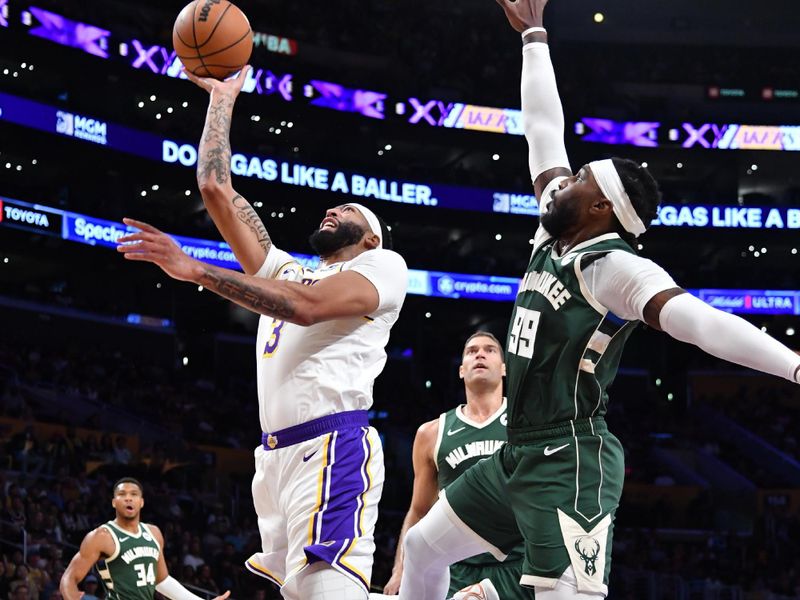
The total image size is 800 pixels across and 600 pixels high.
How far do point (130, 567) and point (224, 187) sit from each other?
20.0ft

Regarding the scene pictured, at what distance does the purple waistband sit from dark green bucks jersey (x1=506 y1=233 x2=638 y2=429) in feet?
2.90

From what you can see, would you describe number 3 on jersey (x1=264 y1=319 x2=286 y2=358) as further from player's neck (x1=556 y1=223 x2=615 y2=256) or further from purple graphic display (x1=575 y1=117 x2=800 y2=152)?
purple graphic display (x1=575 y1=117 x2=800 y2=152)

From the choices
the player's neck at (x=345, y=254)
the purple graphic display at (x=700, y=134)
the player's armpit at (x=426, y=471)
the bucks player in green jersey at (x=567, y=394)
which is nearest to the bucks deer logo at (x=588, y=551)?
the bucks player in green jersey at (x=567, y=394)

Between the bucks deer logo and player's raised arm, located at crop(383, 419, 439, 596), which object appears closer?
the bucks deer logo

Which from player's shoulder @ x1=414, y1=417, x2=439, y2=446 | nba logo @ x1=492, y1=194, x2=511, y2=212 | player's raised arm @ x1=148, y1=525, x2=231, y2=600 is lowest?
player's raised arm @ x1=148, y1=525, x2=231, y2=600

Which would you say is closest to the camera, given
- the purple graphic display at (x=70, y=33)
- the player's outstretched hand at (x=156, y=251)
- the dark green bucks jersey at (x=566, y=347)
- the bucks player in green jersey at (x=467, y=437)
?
the player's outstretched hand at (x=156, y=251)

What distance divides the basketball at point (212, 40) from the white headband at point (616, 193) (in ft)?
7.65

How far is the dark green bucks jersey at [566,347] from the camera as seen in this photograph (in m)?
4.54

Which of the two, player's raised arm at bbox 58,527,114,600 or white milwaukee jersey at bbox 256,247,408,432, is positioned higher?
white milwaukee jersey at bbox 256,247,408,432

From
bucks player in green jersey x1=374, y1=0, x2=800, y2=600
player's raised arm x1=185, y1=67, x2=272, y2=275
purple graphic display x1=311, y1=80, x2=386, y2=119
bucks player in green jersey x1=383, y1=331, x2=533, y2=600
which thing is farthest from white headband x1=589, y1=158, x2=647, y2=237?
purple graphic display x1=311, y1=80, x2=386, y2=119

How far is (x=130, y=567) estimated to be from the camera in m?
10.7

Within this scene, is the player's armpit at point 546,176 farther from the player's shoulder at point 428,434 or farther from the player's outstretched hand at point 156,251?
the player's shoulder at point 428,434

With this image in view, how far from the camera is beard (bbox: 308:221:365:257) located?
223 inches

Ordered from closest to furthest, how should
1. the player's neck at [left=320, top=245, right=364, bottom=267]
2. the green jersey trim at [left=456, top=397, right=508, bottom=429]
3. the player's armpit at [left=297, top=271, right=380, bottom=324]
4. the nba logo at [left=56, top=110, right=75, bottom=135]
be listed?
the player's armpit at [left=297, top=271, right=380, bottom=324]
the player's neck at [left=320, top=245, right=364, bottom=267]
the green jersey trim at [left=456, top=397, right=508, bottom=429]
the nba logo at [left=56, top=110, right=75, bottom=135]
